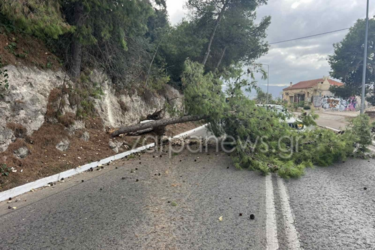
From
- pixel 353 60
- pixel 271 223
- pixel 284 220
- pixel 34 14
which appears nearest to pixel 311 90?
pixel 353 60

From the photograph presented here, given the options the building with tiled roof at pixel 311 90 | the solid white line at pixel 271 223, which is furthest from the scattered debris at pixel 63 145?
the building with tiled roof at pixel 311 90

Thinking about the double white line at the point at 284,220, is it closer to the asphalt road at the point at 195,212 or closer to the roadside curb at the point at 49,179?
the asphalt road at the point at 195,212

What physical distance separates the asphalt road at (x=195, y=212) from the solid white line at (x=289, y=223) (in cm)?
1

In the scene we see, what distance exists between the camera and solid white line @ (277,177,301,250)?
3.14m

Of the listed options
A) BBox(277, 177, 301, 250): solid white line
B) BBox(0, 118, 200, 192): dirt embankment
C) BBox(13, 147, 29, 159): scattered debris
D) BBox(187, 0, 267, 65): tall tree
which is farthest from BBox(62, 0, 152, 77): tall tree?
BBox(187, 0, 267, 65): tall tree

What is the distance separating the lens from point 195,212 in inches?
162

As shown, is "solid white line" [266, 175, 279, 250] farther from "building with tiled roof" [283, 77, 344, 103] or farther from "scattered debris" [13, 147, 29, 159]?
"building with tiled roof" [283, 77, 344, 103]

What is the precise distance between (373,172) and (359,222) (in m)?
3.40

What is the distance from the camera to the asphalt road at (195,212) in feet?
10.7

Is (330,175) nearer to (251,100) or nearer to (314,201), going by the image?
(314,201)

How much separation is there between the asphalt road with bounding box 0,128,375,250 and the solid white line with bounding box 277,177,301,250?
0.01 meters

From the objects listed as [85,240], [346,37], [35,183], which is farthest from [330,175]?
[346,37]

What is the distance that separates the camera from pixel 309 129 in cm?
854

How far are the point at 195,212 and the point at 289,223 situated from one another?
4.48 ft
